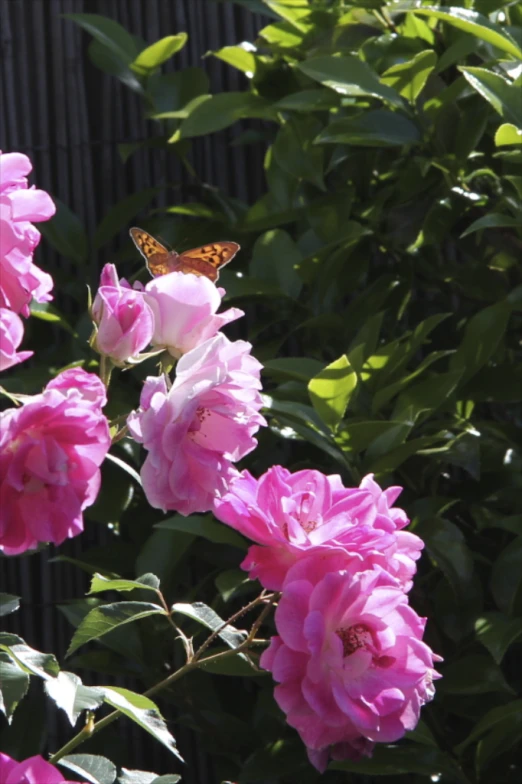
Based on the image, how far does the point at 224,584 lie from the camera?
1.16 m

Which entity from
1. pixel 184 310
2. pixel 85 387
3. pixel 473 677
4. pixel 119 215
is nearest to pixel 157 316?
pixel 184 310

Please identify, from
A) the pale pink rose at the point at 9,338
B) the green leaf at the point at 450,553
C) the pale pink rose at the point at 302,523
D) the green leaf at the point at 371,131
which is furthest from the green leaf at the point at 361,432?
the pale pink rose at the point at 9,338

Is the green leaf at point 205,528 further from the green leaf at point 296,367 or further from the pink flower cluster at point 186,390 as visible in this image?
the pink flower cluster at point 186,390

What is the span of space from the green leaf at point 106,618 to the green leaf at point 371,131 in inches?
26.4

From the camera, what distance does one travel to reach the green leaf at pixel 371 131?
123cm

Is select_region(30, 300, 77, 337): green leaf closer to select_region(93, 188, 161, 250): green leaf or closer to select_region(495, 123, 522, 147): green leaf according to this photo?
select_region(93, 188, 161, 250): green leaf

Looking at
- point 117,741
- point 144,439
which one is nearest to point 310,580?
point 144,439

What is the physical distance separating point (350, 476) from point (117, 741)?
0.41 meters

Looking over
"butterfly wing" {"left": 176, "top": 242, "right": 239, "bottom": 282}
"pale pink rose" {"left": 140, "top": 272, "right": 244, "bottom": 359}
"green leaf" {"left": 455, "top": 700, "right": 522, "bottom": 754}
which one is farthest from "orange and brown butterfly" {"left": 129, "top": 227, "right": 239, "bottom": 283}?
"green leaf" {"left": 455, "top": 700, "right": 522, "bottom": 754}

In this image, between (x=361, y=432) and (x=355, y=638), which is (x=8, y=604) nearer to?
(x=355, y=638)

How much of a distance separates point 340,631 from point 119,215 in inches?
39.3

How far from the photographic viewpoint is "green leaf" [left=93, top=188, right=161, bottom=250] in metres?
1.49

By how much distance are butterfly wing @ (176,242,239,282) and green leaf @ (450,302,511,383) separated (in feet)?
1.41

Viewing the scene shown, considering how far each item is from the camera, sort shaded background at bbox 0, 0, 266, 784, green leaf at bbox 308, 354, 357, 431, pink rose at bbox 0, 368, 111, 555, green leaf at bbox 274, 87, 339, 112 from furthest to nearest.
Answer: shaded background at bbox 0, 0, 266, 784 < green leaf at bbox 274, 87, 339, 112 < green leaf at bbox 308, 354, 357, 431 < pink rose at bbox 0, 368, 111, 555
